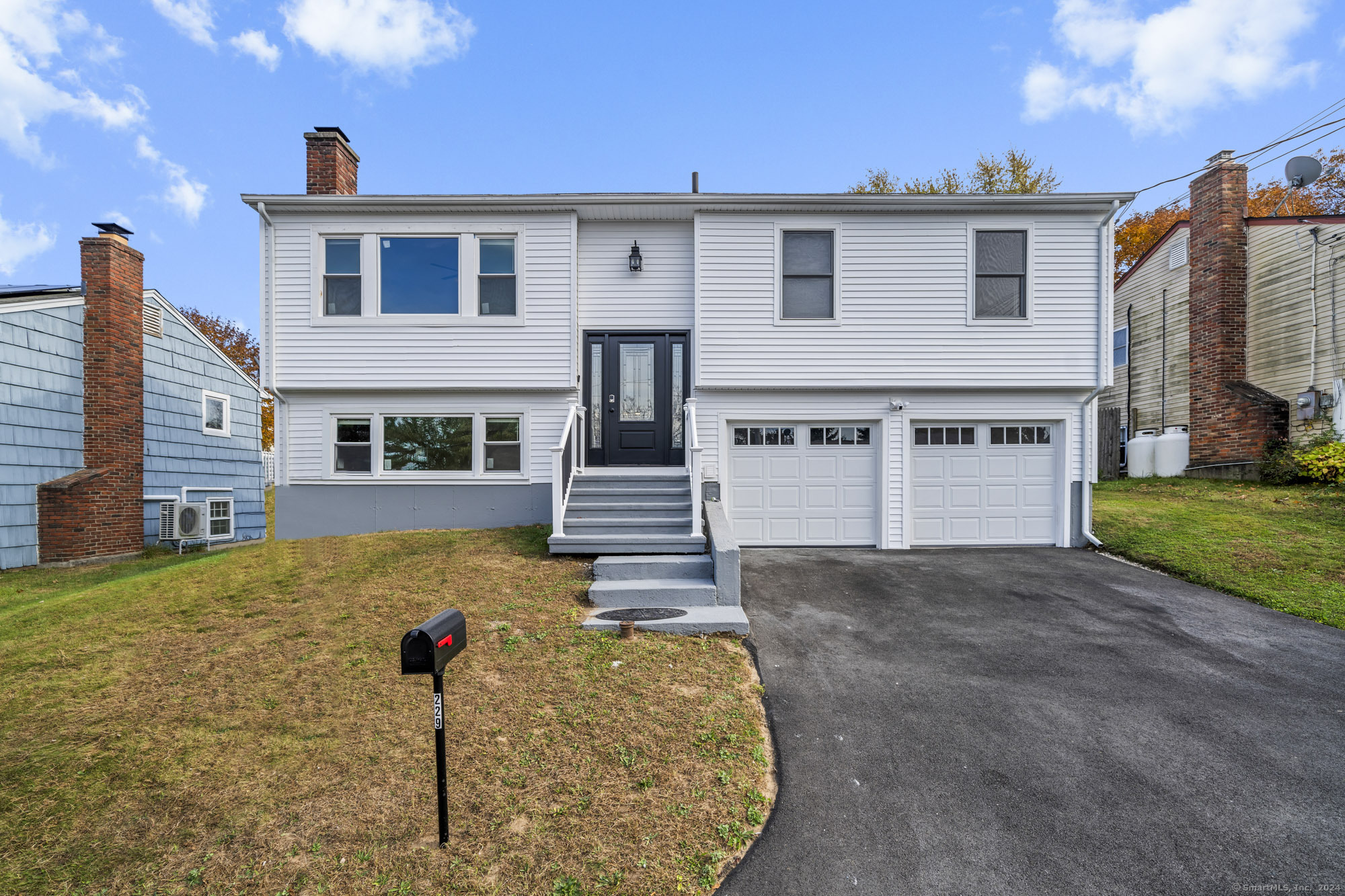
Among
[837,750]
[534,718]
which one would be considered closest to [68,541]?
[534,718]

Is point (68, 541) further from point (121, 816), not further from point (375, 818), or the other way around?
point (375, 818)

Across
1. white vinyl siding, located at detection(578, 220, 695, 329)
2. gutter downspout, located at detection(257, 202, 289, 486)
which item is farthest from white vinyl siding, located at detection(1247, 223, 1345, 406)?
gutter downspout, located at detection(257, 202, 289, 486)

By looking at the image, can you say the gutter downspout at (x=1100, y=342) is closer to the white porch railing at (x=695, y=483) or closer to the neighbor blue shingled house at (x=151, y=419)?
the white porch railing at (x=695, y=483)

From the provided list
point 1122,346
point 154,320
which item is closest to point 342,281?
point 154,320

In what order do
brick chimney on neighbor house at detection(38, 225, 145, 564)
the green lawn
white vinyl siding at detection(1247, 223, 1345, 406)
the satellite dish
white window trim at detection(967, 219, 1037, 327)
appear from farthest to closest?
the satellite dish < white vinyl siding at detection(1247, 223, 1345, 406) < brick chimney on neighbor house at detection(38, 225, 145, 564) < white window trim at detection(967, 219, 1037, 327) < the green lawn

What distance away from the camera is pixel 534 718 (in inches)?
148

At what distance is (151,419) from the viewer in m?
12.3

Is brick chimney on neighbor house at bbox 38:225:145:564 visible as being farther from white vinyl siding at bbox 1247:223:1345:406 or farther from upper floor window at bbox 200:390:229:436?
white vinyl siding at bbox 1247:223:1345:406

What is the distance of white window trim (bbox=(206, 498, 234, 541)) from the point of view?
13.3 metres

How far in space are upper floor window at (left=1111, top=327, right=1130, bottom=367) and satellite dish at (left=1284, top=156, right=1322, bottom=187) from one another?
179 inches

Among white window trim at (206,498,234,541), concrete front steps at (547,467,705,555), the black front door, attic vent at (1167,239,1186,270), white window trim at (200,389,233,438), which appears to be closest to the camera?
concrete front steps at (547,467,705,555)

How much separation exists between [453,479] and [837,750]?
6925 mm

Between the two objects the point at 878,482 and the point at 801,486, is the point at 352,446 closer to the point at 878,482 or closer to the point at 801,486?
the point at 801,486

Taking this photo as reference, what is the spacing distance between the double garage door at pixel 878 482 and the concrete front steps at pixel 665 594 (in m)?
2.59
